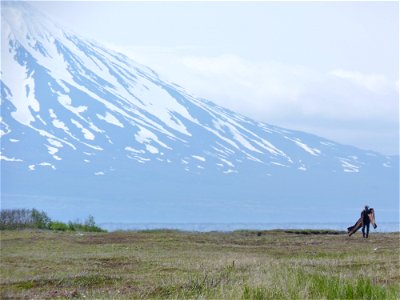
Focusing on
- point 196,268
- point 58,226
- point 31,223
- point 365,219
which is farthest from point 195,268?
point 31,223

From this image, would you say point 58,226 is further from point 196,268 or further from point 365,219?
point 196,268

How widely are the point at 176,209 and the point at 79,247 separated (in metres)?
162

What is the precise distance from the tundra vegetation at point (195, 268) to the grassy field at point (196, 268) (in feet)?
0.07

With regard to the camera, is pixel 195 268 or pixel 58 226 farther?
pixel 58 226

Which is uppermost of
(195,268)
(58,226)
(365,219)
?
(365,219)

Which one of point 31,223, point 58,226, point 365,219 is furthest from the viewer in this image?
point 31,223

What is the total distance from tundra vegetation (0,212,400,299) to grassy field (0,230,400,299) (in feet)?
0.07

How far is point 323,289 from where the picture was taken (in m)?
16.0

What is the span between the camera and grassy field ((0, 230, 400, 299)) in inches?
641

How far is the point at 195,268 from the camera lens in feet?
75.3

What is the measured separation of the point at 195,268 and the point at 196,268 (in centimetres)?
8

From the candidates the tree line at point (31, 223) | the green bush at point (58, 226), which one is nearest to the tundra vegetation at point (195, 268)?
the tree line at point (31, 223)

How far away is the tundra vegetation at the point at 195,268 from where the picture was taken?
16.3 meters

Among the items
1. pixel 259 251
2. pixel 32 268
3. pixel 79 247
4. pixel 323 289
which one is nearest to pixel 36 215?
pixel 79 247
